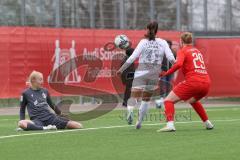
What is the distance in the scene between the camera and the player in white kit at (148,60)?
13.8 m

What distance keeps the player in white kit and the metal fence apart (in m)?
11.9

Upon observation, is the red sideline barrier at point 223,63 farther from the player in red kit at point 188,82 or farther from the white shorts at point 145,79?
the player in red kit at point 188,82

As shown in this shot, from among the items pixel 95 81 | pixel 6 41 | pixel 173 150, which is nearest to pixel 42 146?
pixel 173 150

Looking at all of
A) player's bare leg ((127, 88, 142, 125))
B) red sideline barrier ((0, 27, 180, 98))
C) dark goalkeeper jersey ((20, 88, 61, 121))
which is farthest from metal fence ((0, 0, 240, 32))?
dark goalkeeper jersey ((20, 88, 61, 121))

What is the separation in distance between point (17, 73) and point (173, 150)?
13952 millimetres

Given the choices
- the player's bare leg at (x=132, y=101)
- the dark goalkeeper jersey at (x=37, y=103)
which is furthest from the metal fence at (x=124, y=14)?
the dark goalkeeper jersey at (x=37, y=103)

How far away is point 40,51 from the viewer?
24.2 metres

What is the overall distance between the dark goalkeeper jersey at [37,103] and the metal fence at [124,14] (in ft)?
37.1

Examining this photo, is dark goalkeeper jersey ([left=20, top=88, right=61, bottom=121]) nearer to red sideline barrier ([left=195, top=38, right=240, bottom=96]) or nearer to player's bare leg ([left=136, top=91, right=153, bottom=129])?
player's bare leg ([left=136, top=91, right=153, bottom=129])

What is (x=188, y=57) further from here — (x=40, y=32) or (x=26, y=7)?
(x=26, y=7)

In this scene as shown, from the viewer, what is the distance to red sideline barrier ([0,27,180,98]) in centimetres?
2320

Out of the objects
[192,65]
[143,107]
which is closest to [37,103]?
[143,107]

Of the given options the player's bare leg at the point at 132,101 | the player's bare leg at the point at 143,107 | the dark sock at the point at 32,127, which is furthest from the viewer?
the player's bare leg at the point at 132,101

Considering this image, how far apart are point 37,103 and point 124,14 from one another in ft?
47.7
